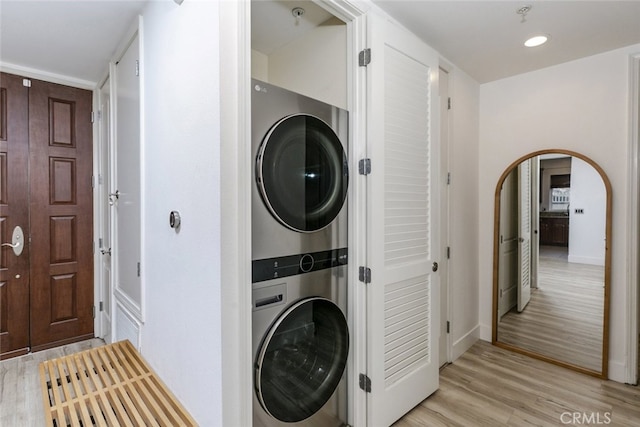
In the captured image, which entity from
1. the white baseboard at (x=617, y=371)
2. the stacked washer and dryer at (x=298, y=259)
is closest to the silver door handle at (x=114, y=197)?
the stacked washer and dryer at (x=298, y=259)

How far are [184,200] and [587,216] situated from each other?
9.83ft

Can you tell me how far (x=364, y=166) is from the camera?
1700 millimetres

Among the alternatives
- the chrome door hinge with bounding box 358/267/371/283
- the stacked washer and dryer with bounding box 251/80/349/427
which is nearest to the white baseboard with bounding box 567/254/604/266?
the chrome door hinge with bounding box 358/267/371/283

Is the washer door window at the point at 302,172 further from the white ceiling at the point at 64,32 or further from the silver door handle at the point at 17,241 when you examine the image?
the silver door handle at the point at 17,241

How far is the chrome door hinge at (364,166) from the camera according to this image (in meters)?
1.69

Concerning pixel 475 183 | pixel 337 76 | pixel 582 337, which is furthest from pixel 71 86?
pixel 582 337

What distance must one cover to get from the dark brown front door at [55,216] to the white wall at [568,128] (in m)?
3.75

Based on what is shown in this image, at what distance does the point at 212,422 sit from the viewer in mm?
1206

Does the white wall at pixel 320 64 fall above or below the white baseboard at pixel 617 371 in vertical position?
above

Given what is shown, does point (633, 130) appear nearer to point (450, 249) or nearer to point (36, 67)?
point (450, 249)

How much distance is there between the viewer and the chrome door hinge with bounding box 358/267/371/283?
170 centimetres

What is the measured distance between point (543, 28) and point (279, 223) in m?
2.14

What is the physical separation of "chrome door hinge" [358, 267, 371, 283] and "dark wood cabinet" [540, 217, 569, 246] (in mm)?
2032

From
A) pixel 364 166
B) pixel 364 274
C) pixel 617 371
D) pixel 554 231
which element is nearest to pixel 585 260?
pixel 554 231
